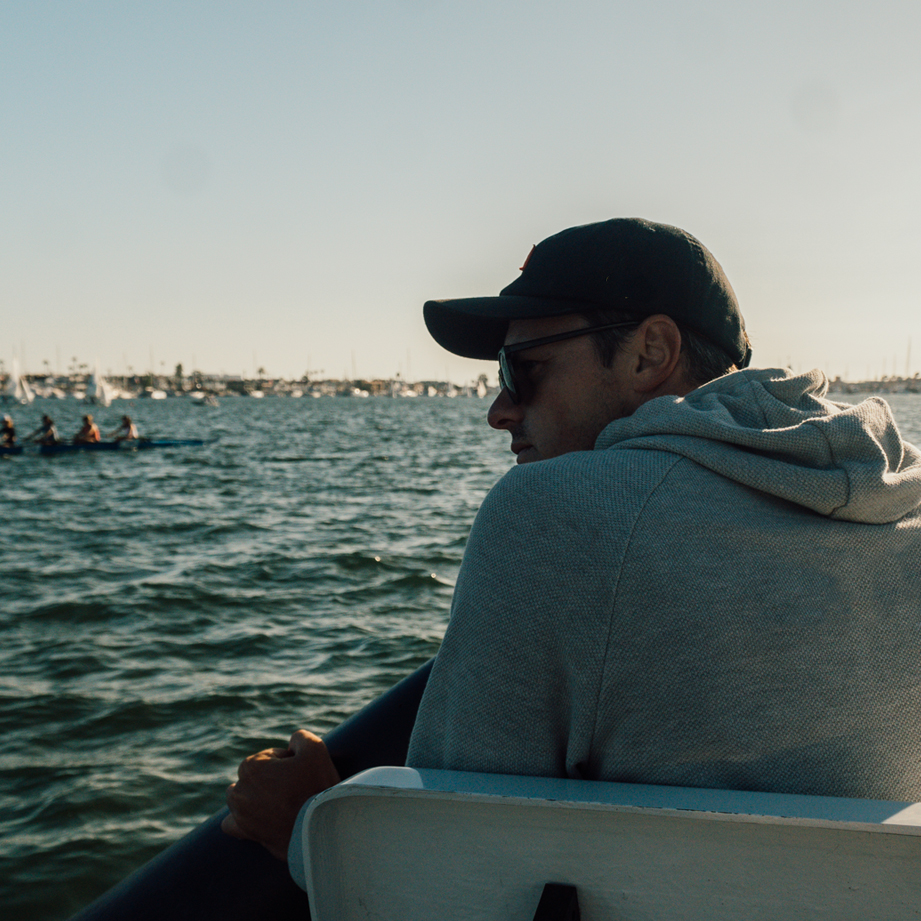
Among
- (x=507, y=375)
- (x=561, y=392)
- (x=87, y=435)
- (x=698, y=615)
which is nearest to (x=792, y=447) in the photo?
(x=698, y=615)

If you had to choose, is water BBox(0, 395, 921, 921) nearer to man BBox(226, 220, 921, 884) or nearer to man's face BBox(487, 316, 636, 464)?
man's face BBox(487, 316, 636, 464)

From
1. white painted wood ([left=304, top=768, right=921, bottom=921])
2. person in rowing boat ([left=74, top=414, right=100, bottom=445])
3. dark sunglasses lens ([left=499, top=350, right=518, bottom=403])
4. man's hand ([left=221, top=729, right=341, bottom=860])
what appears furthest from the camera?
person in rowing boat ([left=74, top=414, right=100, bottom=445])

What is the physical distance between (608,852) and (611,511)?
431 mm

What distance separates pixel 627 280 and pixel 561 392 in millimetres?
271

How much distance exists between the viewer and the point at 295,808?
1654 mm

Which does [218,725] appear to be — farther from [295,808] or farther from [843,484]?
[843,484]

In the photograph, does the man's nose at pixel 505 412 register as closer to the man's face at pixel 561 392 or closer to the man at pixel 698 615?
the man's face at pixel 561 392

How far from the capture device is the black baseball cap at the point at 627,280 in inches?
65.7

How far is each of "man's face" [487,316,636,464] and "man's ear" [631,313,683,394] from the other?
0.03m

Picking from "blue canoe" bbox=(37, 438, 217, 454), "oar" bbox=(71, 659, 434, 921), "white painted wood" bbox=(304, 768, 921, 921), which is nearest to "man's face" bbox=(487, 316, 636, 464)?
"white painted wood" bbox=(304, 768, 921, 921)

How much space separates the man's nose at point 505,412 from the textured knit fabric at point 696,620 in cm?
62

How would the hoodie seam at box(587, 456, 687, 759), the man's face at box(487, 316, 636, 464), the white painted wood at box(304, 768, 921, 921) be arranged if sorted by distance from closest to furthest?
1. the white painted wood at box(304, 768, 921, 921)
2. the hoodie seam at box(587, 456, 687, 759)
3. the man's face at box(487, 316, 636, 464)

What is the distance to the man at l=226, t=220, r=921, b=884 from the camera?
3.81 ft

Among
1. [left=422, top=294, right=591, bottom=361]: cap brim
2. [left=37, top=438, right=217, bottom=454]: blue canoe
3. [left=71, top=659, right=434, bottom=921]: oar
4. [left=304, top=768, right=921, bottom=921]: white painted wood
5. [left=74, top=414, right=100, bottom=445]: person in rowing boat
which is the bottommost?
[left=37, top=438, right=217, bottom=454]: blue canoe
